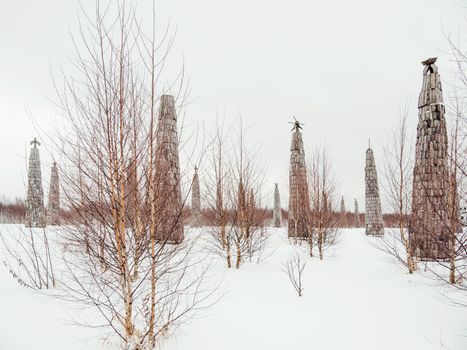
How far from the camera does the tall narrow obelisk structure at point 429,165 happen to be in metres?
5.72

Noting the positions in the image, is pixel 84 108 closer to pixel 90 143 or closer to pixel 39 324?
pixel 90 143

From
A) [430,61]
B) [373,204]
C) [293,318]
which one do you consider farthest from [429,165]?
[373,204]

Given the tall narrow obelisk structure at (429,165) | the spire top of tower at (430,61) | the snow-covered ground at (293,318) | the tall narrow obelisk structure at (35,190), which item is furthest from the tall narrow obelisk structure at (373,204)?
the tall narrow obelisk structure at (35,190)

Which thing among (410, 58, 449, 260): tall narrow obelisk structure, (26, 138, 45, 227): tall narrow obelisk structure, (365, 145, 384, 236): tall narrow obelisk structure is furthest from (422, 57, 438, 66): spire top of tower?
(26, 138, 45, 227): tall narrow obelisk structure

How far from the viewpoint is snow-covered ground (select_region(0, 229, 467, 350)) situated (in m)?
3.15

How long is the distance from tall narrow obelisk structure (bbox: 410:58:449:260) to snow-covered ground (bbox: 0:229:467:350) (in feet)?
2.99

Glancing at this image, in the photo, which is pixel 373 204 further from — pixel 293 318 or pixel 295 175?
pixel 293 318

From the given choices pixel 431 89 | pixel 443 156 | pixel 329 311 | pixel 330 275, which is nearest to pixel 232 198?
pixel 330 275

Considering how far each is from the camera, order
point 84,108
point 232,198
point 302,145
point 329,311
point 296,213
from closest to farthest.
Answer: point 84,108, point 329,311, point 232,198, point 296,213, point 302,145

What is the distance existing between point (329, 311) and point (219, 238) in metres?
3.20

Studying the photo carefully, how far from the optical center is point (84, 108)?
2.73 meters

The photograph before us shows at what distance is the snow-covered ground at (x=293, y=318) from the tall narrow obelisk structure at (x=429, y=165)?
0.91 metres

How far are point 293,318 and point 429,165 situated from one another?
4790 millimetres

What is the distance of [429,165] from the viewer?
601cm
